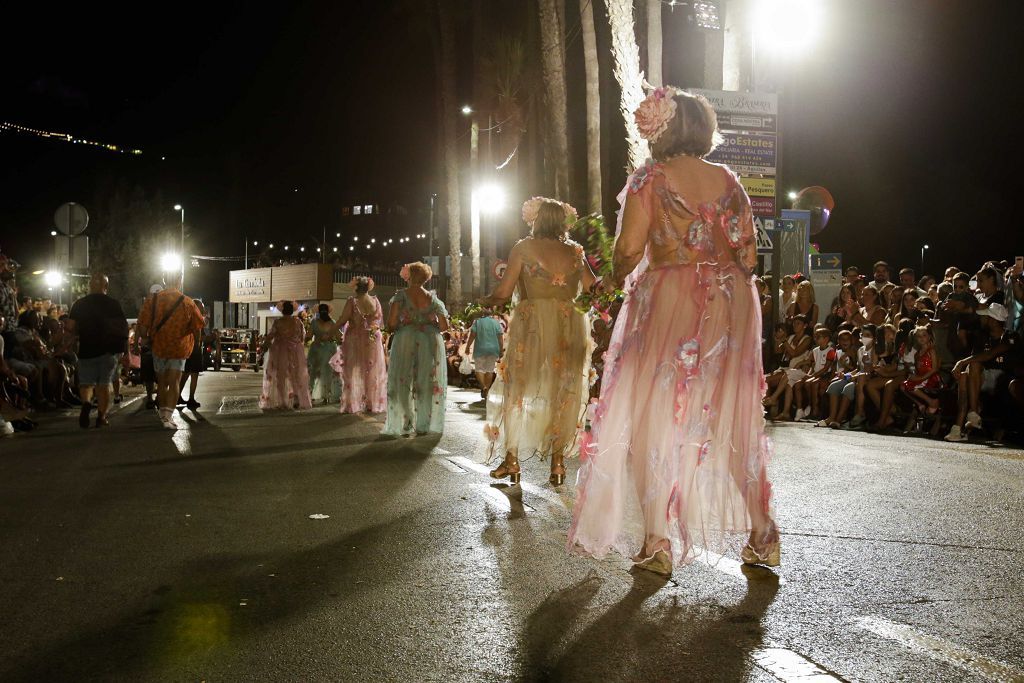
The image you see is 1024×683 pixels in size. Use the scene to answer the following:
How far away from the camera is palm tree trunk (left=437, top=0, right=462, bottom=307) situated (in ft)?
124

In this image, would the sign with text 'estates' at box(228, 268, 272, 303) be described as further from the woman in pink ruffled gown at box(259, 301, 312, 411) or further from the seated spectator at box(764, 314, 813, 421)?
the seated spectator at box(764, 314, 813, 421)

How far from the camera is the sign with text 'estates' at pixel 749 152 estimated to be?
16.9 meters

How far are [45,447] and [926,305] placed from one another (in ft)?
33.5

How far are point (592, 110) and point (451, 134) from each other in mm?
12726

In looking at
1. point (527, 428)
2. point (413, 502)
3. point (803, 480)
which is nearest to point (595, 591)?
point (413, 502)

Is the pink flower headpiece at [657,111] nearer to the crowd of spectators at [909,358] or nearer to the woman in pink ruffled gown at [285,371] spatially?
the crowd of spectators at [909,358]

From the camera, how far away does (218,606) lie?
389 cm

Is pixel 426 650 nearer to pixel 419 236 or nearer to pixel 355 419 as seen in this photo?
pixel 355 419

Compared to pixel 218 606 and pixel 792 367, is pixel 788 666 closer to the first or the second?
pixel 218 606

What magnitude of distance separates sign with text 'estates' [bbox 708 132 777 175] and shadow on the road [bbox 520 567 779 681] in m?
13.8
